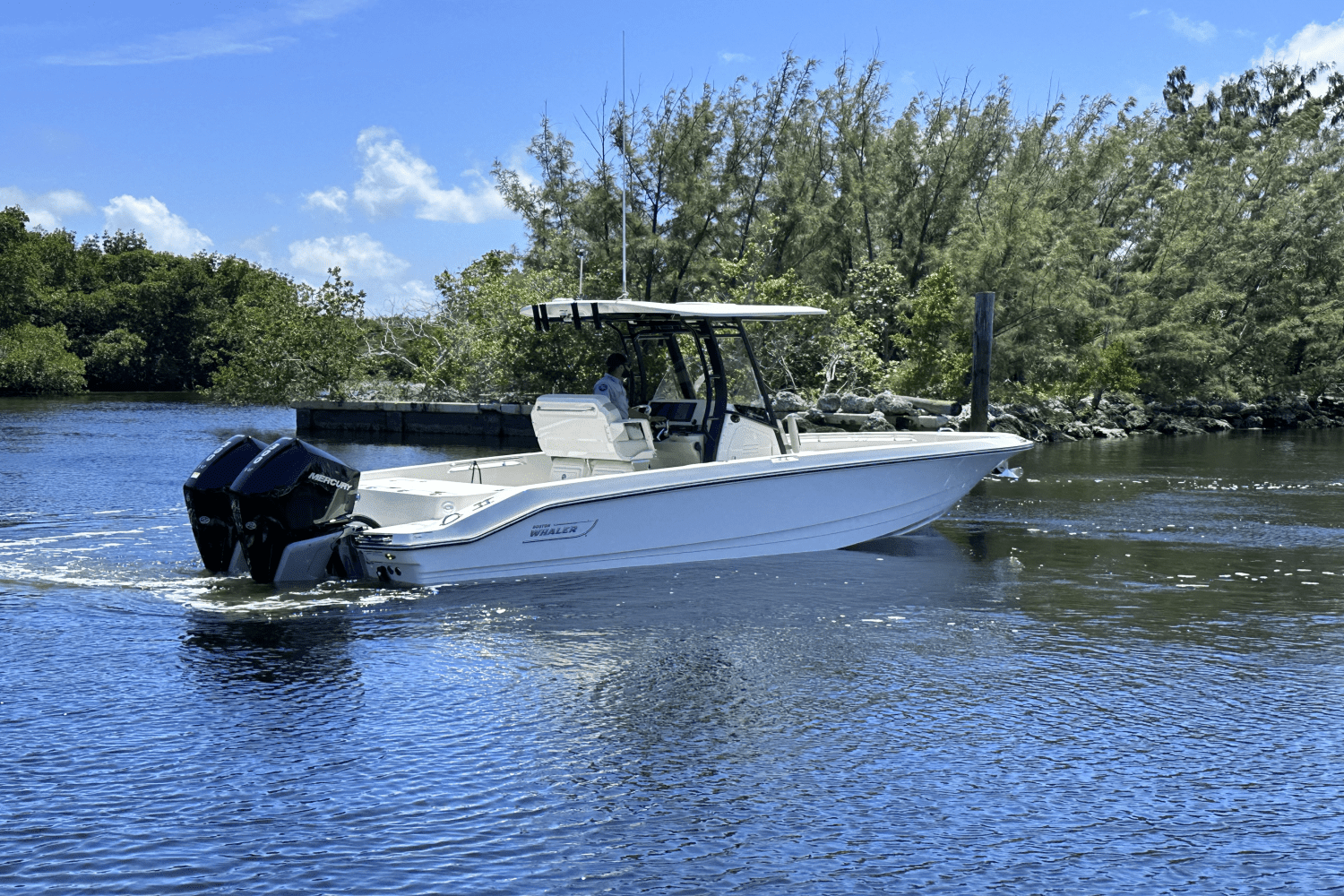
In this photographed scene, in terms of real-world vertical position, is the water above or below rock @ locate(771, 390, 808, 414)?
below

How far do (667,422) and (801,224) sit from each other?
96.5 feet

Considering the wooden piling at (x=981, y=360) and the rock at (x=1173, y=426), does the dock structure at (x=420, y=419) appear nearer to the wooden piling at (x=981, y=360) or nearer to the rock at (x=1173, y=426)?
the wooden piling at (x=981, y=360)

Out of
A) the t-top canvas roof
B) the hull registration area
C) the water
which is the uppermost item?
the t-top canvas roof

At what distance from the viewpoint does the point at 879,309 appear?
37656 mm

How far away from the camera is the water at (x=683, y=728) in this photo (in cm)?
475

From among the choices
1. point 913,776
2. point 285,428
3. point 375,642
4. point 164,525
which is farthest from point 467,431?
point 913,776

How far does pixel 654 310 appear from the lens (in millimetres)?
10586

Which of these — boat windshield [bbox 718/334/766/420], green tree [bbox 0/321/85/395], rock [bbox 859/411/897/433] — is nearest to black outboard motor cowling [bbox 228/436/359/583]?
boat windshield [bbox 718/334/766/420]

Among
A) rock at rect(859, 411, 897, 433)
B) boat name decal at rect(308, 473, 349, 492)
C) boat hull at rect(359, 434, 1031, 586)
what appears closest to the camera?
boat name decal at rect(308, 473, 349, 492)

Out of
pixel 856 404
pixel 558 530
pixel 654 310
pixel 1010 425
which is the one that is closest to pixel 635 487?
pixel 558 530

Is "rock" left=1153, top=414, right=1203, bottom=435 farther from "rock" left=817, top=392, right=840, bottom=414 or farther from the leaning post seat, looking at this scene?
the leaning post seat

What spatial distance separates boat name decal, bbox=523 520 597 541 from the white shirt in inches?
49.8

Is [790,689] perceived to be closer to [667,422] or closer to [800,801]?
[800,801]

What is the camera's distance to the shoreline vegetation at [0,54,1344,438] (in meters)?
33.6
